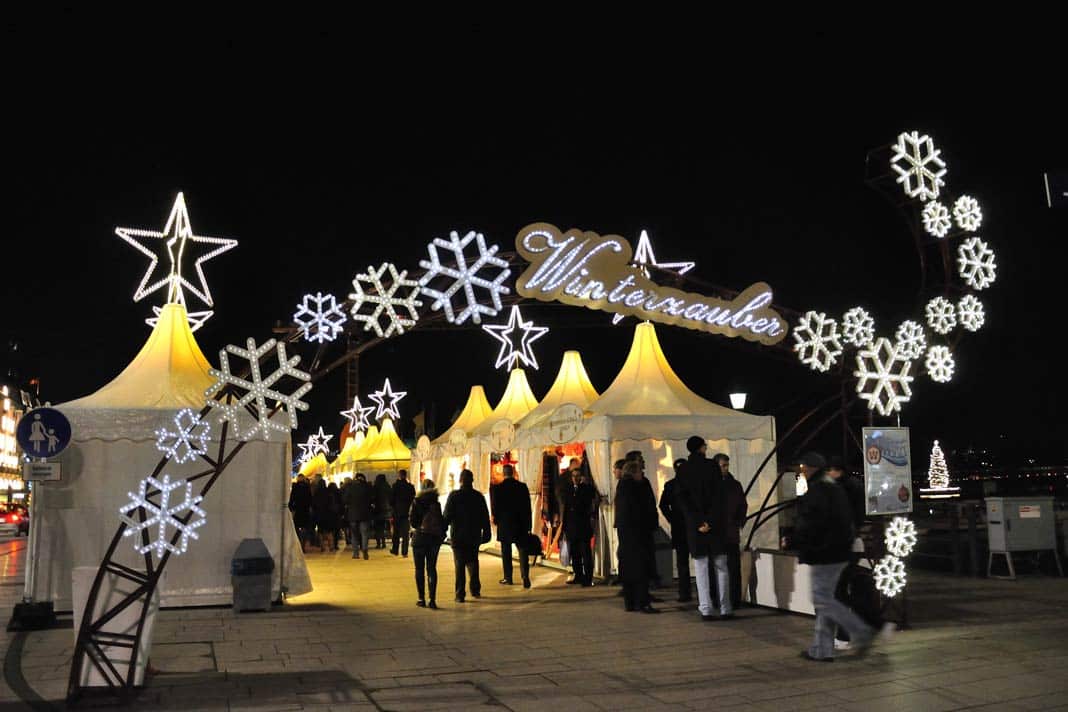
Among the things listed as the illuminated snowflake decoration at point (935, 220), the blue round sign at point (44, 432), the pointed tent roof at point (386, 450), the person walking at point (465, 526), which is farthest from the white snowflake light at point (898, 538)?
the pointed tent roof at point (386, 450)

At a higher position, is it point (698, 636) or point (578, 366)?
point (578, 366)

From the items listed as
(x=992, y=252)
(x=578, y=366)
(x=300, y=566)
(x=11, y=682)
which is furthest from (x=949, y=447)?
(x=11, y=682)

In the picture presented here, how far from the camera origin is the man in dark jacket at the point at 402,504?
715 inches

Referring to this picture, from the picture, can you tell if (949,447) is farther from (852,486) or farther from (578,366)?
(852,486)

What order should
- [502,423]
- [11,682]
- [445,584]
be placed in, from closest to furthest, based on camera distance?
[11,682] < [445,584] < [502,423]

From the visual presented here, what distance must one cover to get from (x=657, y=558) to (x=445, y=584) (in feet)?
10.7

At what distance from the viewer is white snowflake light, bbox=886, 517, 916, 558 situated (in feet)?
29.2

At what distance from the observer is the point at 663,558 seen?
1235 centimetres

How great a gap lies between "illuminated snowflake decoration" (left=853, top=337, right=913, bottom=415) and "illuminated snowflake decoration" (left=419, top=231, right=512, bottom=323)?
4701 millimetres

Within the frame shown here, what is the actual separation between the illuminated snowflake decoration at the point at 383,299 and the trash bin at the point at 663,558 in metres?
4.38

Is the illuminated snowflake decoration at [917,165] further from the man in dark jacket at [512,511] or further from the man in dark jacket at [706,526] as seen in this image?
the man in dark jacket at [512,511]

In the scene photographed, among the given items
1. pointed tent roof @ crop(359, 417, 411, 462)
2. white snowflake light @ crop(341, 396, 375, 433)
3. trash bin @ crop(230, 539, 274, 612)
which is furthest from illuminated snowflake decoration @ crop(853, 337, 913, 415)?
white snowflake light @ crop(341, 396, 375, 433)

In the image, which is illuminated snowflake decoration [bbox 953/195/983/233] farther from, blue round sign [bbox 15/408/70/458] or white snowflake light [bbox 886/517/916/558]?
blue round sign [bbox 15/408/70/458]

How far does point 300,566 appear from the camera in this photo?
472 inches
